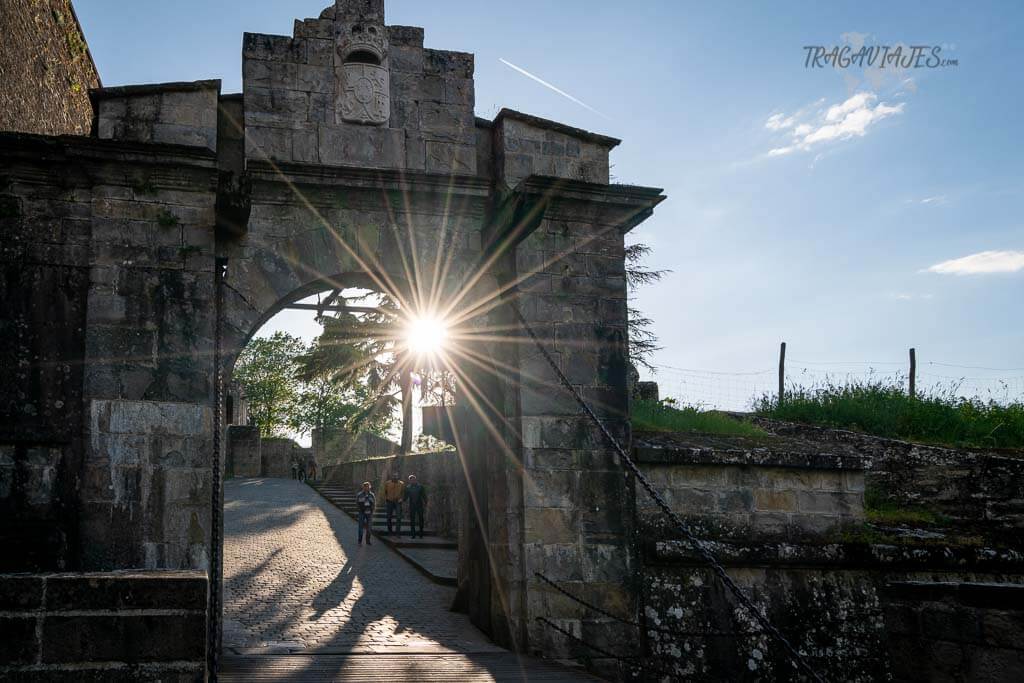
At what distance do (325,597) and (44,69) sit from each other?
714 cm

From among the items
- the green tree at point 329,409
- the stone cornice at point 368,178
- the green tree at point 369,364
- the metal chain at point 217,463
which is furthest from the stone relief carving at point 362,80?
the green tree at point 329,409

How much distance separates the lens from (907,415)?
1198 centimetres

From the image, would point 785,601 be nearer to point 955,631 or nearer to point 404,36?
point 955,631

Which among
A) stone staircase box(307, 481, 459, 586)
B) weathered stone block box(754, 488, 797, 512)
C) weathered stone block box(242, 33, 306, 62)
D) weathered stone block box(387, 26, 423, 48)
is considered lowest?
stone staircase box(307, 481, 459, 586)

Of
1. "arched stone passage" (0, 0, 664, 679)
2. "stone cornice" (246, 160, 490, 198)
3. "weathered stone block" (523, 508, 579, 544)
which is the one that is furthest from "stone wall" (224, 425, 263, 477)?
"weathered stone block" (523, 508, 579, 544)

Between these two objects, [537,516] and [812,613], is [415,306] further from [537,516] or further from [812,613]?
[812,613]

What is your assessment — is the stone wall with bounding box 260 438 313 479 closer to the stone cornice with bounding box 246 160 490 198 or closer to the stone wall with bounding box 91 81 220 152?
the stone cornice with bounding box 246 160 490 198

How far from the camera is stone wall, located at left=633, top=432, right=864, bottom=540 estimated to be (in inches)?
309

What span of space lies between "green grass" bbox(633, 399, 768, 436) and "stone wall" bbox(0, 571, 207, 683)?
5747mm

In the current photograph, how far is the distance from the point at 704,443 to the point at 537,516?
6.12 feet

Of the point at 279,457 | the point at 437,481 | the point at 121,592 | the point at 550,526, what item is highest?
the point at 121,592

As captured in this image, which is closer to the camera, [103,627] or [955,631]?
[103,627]

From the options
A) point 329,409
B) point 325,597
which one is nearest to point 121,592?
point 325,597

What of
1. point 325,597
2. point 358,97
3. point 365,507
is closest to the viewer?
point 358,97
